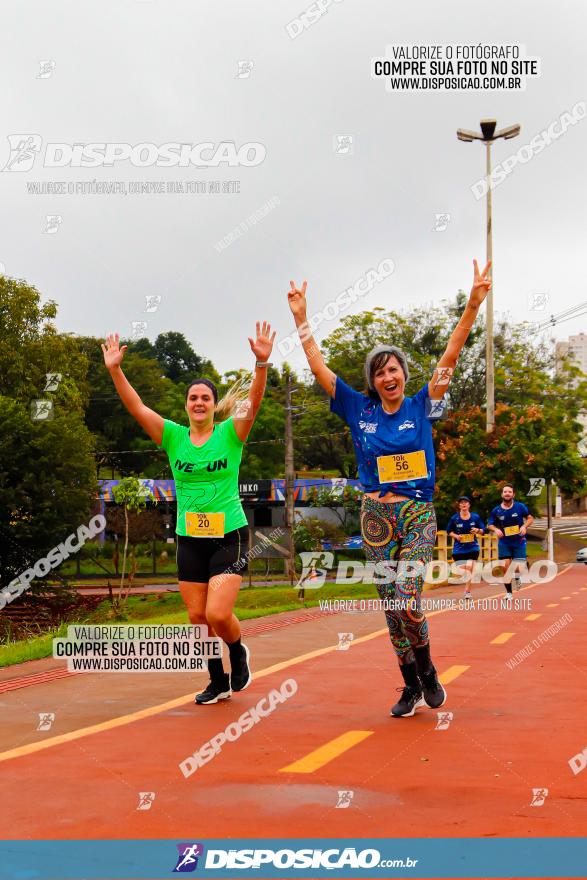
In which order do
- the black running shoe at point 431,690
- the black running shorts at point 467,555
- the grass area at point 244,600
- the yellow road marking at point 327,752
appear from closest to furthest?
the yellow road marking at point 327,752 → the black running shoe at point 431,690 → the black running shorts at point 467,555 → the grass area at point 244,600

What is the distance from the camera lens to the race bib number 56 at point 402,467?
21.0ft

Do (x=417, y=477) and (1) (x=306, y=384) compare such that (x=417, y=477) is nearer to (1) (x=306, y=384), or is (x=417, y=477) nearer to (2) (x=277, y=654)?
(2) (x=277, y=654)

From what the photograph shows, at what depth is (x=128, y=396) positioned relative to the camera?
730 centimetres

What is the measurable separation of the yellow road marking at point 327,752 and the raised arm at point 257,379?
2068 millimetres

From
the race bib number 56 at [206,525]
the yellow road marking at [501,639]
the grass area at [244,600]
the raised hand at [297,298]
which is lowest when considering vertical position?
the grass area at [244,600]

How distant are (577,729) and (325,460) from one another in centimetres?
5452

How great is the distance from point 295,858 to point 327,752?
1776 millimetres

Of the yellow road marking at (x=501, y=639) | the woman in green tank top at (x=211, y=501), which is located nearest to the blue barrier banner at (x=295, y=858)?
the woman in green tank top at (x=211, y=501)

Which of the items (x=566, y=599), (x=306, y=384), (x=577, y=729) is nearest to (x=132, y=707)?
(x=577, y=729)

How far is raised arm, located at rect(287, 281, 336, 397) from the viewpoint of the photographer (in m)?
6.70

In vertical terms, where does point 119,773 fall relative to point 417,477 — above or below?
below

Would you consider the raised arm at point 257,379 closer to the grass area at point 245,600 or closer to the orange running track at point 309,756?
the orange running track at point 309,756

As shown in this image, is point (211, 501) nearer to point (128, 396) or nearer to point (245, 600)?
point (128, 396)

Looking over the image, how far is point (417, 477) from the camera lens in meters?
6.40
